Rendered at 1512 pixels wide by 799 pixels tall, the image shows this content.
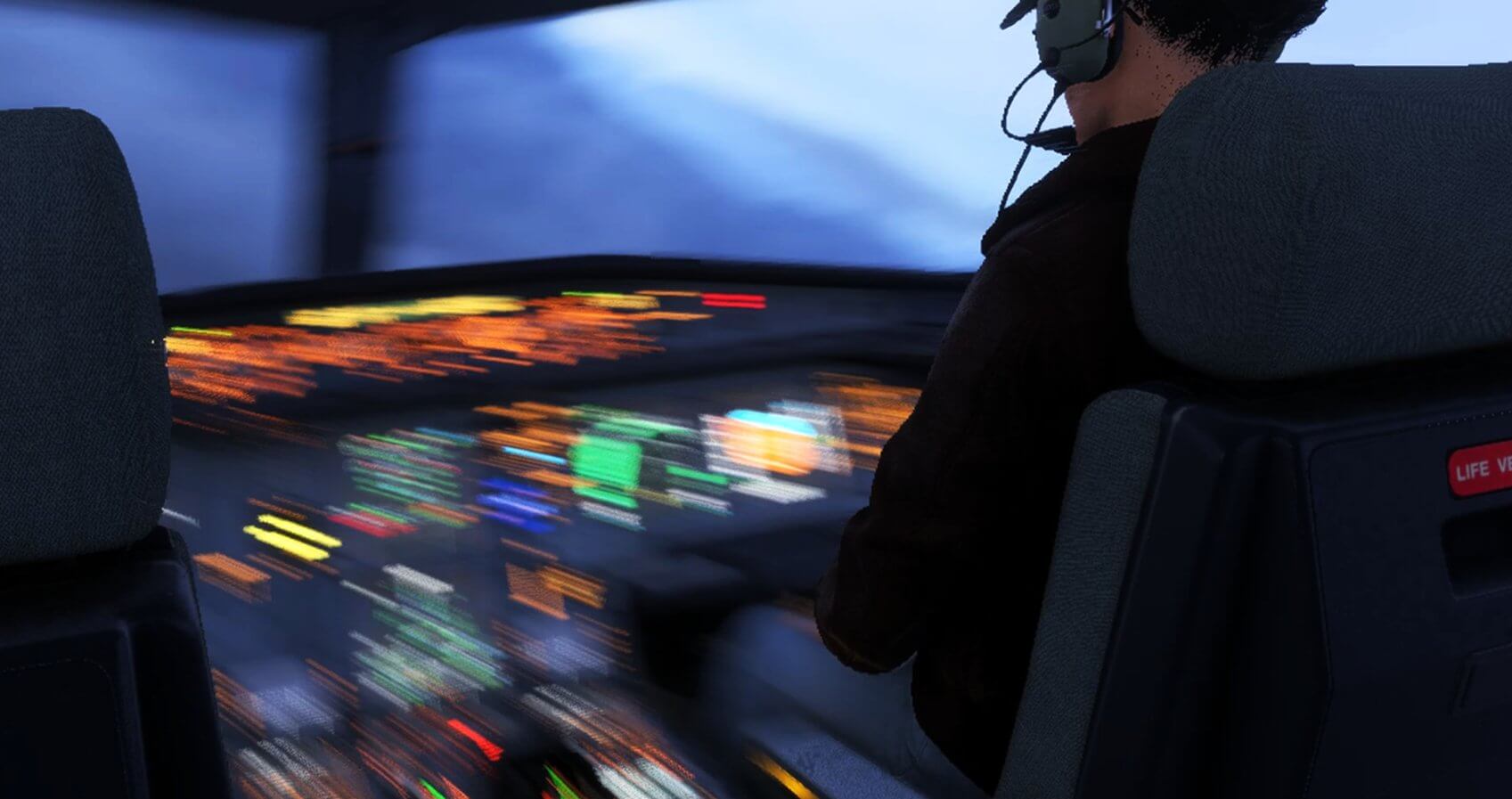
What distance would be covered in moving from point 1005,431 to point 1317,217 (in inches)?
12.7

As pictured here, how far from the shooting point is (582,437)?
2.63 meters

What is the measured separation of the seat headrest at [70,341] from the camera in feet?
2.30

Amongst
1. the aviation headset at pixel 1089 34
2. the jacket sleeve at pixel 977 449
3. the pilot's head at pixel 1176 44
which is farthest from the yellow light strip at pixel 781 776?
the pilot's head at pixel 1176 44

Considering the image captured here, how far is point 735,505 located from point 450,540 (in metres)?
0.67

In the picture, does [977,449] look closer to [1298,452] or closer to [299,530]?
[1298,452]

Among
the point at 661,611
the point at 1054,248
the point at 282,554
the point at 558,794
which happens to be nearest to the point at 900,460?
the point at 1054,248

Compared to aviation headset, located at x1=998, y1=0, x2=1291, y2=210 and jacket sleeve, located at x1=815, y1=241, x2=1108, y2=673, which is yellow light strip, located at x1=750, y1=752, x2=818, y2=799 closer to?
jacket sleeve, located at x1=815, y1=241, x2=1108, y2=673

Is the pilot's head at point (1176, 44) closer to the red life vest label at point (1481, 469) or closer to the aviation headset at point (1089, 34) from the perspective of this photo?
the aviation headset at point (1089, 34)

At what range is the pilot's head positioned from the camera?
125 centimetres

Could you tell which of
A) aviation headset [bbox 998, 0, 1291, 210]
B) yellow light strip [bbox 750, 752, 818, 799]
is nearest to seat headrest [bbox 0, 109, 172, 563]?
aviation headset [bbox 998, 0, 1291, 210]

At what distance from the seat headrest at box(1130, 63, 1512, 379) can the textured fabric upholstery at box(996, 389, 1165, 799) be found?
0.24 ft

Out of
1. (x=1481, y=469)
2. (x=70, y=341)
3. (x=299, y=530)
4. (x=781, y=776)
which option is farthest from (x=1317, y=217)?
(x=299, y=530)

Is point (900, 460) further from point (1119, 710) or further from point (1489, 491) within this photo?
point (1489, 491)

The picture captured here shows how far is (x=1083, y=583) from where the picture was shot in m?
1.04
